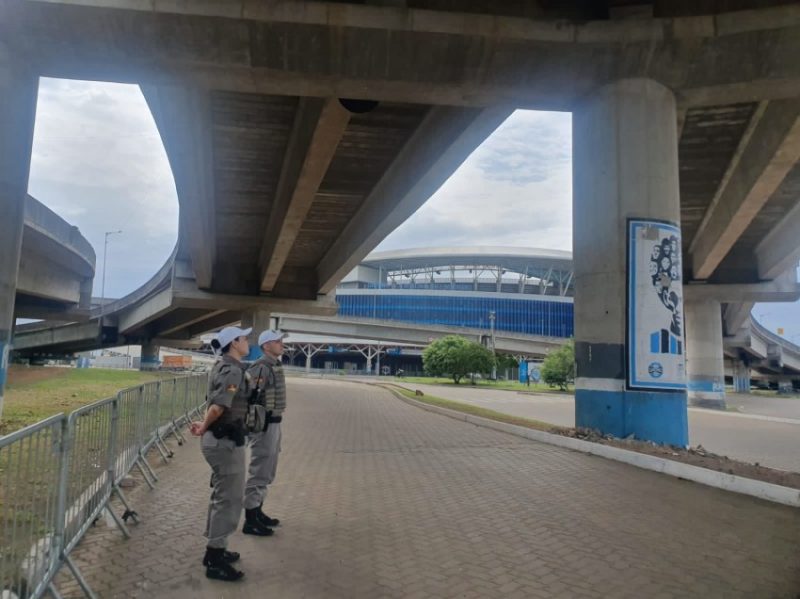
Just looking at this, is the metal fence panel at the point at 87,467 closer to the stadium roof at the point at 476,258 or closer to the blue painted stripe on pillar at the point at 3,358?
the blue painted stripe on pillar at the point at 3,358

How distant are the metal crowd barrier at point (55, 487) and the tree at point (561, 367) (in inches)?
1683

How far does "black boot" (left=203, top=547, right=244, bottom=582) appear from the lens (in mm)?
4199

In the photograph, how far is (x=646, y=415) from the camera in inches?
402

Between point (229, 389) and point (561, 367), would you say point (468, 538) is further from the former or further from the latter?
point (561, 367)

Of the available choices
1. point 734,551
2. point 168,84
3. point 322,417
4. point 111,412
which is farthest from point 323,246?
point 734,551

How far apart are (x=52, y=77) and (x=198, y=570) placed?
11.2m

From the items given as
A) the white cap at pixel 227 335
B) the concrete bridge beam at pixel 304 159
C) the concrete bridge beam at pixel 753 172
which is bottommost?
the white cap at pixel 227 335

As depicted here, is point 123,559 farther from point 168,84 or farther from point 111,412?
point 168,84

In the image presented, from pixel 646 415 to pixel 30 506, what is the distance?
943 centimetres

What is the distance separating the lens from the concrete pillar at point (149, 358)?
62.2 m

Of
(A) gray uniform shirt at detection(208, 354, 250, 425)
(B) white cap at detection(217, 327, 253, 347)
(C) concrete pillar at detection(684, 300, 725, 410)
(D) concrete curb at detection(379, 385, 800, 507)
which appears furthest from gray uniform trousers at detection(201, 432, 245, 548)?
(C) concrete pillar at detection(684, 300, 725, 410)

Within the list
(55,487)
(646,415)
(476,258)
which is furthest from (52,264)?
(476,258)

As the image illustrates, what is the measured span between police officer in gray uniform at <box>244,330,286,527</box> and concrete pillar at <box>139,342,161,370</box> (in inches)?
2412

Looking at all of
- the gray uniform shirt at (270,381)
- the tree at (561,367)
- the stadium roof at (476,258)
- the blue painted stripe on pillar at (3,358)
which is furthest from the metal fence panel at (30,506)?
the stadium roof at (476,258)
